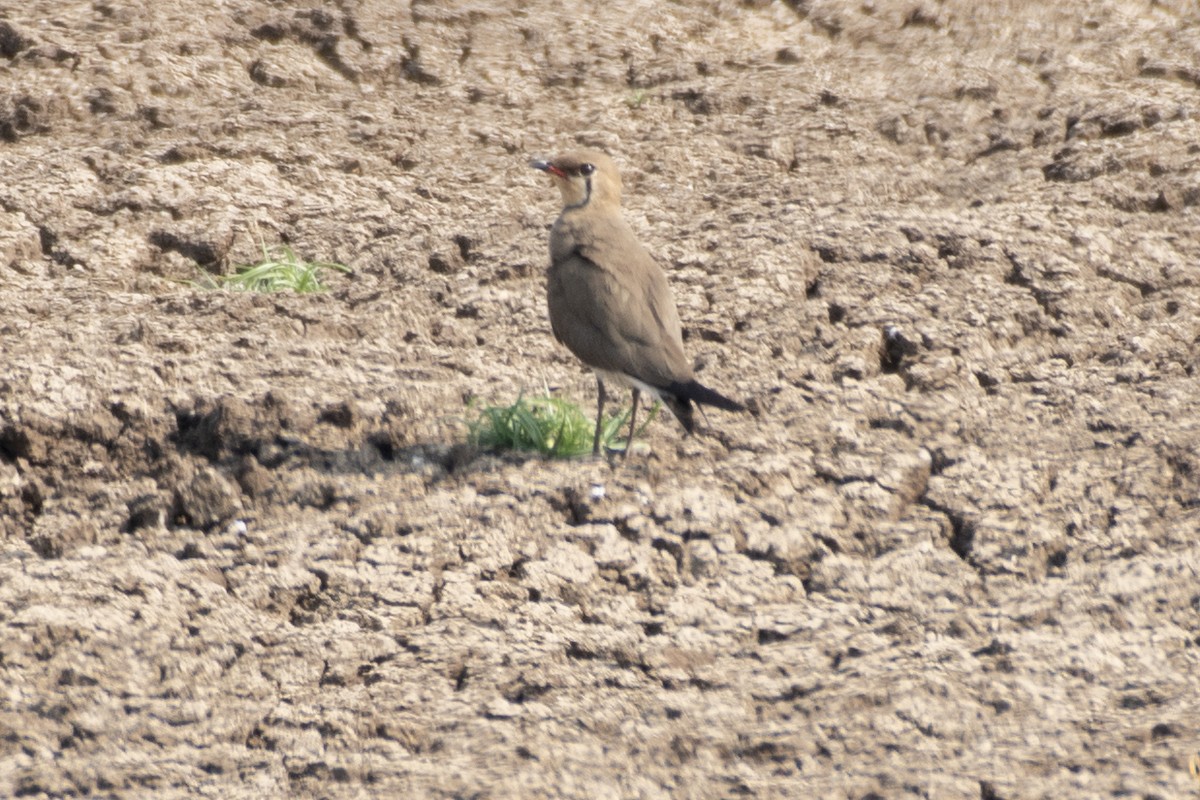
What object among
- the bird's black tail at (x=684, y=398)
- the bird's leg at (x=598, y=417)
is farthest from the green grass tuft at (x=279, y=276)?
the bird's black tail at (x=684, y=398)

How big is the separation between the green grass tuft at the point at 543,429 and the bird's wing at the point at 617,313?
181 mm

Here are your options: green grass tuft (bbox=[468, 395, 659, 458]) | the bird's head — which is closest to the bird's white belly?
green grass tuft (bbox=[468, 395, 659, 458])

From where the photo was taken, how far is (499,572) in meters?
3.46

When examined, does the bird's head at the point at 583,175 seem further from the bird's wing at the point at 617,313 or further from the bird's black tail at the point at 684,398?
the bird's black tail at the point at 684,398

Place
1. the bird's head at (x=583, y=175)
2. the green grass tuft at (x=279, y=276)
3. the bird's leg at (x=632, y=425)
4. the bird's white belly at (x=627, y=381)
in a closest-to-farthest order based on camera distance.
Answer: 1. the bird's white belly at (x=627, y=381)
2. the bird's leg at (x=632, y=425)
3. the bird's head at (x=583, y=175)
4. the green grass tuft at (x=279, y=276)

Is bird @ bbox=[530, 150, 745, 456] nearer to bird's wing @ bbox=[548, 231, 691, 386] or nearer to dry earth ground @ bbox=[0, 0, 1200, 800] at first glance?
bird's wing @ bbox=[548, 231, 691, 386]

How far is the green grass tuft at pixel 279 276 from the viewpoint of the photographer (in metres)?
4.88

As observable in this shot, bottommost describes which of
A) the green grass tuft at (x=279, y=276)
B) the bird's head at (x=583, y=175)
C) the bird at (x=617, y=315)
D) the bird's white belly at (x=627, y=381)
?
the green grass tuft at (x=279, y=276)

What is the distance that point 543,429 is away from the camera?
4035mm

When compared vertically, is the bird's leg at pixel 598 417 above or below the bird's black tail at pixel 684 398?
below

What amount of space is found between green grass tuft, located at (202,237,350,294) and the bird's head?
100cm

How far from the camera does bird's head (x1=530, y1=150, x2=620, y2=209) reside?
177 inches

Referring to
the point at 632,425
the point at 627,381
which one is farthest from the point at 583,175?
the point at 632,425

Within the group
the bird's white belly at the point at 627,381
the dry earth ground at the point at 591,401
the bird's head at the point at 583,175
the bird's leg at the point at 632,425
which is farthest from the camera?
the bird's head at the point at 583,175
